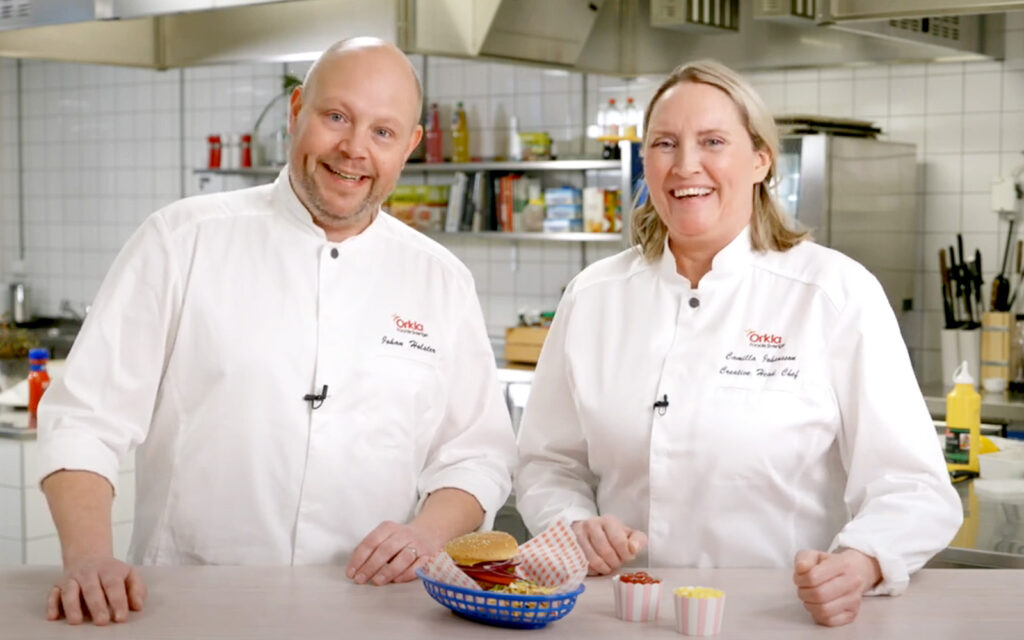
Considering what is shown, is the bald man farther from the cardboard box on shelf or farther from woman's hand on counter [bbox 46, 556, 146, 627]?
the cardboard box on shelf

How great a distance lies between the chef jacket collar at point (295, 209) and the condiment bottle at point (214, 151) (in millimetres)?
5373

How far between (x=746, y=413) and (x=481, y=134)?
485 cm

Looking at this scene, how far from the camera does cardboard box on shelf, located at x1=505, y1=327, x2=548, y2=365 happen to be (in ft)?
19.9

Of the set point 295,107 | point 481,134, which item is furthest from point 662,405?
point 481,134

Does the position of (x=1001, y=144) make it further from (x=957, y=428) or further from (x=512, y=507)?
(x=512, y=507)

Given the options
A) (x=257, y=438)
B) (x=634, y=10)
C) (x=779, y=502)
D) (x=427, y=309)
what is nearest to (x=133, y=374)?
(x=257, y=438)

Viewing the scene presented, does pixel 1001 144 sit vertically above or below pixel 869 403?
above

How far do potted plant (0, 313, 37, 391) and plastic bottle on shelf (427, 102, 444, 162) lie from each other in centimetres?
237

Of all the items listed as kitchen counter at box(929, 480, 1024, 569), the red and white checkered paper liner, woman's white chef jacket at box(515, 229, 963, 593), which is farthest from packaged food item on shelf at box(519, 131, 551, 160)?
the red and white checkered paper liner

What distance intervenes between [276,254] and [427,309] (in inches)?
11.0

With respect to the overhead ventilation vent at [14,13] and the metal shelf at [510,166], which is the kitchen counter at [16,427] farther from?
the metal shelf at [510,166]

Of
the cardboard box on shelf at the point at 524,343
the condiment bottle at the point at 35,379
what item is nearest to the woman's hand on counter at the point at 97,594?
the condiment bottle at the point at 35,379

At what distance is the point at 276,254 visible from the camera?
2.31 m

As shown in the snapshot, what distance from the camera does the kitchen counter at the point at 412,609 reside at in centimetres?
172
